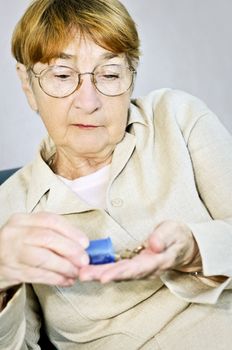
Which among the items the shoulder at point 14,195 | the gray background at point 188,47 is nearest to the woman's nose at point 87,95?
the shoulder at point 14,195

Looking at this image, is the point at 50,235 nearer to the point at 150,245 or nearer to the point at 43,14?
the point at 150,245

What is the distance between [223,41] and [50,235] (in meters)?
1.88

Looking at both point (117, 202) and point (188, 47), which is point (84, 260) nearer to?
point (117, 202)

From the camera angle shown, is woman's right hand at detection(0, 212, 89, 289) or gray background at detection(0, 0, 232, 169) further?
gray background at detection(0, 0, 232, 169)

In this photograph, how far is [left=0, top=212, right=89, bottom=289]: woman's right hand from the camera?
0.91 metres

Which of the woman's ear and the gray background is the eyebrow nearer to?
the woman's ear

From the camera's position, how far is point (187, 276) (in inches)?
46.0

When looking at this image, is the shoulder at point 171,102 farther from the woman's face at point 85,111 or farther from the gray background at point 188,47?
the gray background at point 188,47

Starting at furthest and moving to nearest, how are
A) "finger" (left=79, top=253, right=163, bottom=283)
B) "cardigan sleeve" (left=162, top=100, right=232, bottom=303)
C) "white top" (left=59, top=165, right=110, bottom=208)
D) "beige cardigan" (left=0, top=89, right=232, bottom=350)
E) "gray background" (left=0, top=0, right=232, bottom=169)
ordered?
"gray background" (left=0, top=0, right=232, bottom=169)
"white top" (left=59, top=165, right=110, bottom=208)
"beige cardigan" (left=0, top=89, right=232, bottom=350)
"cardigan sleeve" (left=162, top=100, right=232, bottom=303)
"finger" (left=79, top=253, right=163, bottom=283)

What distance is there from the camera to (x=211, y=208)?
1.25 m

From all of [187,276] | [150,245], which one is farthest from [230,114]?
[150,245]

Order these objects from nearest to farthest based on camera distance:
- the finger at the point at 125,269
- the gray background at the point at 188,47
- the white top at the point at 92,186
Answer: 1. the finger at the point at 125,269
2. the white top at the point at 92,186
3. the gray background at the point at 188,47

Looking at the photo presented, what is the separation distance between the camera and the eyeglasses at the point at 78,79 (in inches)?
48.9

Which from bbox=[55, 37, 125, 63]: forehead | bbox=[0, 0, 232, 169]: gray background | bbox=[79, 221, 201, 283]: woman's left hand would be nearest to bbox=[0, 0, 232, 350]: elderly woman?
bbox=[55, 37, 125, 63]: forehead
